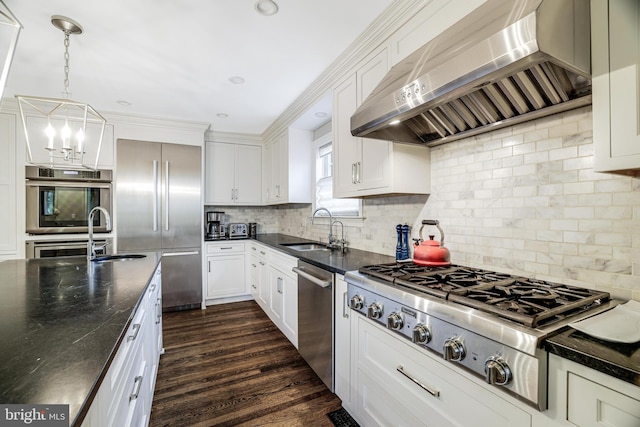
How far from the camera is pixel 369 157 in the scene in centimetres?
202

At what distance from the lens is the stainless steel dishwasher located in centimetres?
194

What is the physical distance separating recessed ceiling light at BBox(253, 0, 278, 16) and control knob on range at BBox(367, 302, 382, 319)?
1818mm

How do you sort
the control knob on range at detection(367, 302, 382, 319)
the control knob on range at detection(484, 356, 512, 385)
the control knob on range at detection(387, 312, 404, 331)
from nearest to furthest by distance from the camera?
1. the control knob on range at detection(484, 356, 512, 385)
2. the control knob on range at detection(387, 312, 404, 331)
3. the control knob on range at detection(367, 302, 382, 319)

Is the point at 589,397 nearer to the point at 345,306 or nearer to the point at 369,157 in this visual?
the point at 345,306

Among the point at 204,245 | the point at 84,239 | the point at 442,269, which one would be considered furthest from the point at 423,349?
the point at 84,239

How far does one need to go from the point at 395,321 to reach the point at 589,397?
25.8 inches

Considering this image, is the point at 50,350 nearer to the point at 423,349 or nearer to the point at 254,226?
the point at 423,349

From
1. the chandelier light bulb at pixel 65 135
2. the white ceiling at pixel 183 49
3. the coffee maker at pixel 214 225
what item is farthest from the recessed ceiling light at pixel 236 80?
the coffee maker at pixel 214 225

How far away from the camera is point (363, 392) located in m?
1.60

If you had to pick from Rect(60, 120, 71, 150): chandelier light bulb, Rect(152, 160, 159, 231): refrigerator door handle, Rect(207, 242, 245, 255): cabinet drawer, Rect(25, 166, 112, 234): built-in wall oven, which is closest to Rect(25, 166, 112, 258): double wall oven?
Rect(25, 166, 112, 234): built-in wall oven

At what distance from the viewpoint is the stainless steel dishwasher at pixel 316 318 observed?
6.36 feet

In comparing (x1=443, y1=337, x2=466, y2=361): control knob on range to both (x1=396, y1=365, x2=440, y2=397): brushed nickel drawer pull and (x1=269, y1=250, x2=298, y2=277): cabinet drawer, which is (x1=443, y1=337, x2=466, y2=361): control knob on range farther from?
(x1=269, y1=250, x2=298, y2=277): cabinet drawer

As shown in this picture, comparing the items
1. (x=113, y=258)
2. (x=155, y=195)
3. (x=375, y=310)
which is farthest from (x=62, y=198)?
(x=375, y=310)

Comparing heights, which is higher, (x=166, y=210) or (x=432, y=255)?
(x=166, y=210)
